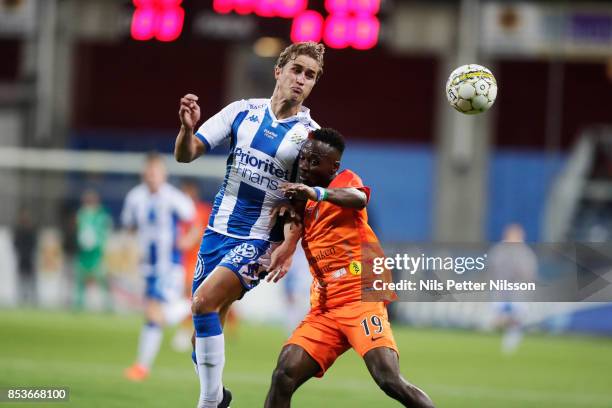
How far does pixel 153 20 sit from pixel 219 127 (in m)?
9.83

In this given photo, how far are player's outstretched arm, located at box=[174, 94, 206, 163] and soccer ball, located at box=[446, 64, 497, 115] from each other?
1703 mm

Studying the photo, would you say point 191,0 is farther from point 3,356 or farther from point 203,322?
point 203,322

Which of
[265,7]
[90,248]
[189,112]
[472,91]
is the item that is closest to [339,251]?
[189,112]

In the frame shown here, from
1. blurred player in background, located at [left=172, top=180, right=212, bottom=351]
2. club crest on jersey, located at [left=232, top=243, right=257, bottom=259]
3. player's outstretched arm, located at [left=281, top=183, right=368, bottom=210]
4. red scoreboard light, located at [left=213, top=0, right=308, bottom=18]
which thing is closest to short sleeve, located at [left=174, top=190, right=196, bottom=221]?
blurred player in background, located at [left=172, top=180, right=212, bottom=351]

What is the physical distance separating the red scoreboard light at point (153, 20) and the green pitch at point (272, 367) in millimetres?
4523

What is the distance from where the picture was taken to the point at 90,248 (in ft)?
66.5

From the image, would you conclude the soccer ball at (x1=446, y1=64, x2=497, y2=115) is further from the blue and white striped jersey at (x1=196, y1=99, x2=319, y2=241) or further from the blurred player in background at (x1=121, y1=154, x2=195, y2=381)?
the blurred player in background at (x1=121, y1=154, x2=195, y2=381)

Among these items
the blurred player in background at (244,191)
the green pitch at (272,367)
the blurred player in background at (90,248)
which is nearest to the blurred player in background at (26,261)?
the blurred player in background at (90,248)

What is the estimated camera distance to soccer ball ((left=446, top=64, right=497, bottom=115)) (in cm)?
716

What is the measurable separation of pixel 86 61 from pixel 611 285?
22535mm

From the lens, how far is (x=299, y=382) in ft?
21.7

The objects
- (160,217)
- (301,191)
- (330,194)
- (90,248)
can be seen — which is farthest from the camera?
(90,248)

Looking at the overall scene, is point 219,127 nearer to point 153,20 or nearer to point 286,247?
point 286,247

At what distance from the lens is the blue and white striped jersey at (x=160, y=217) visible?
1273cm
